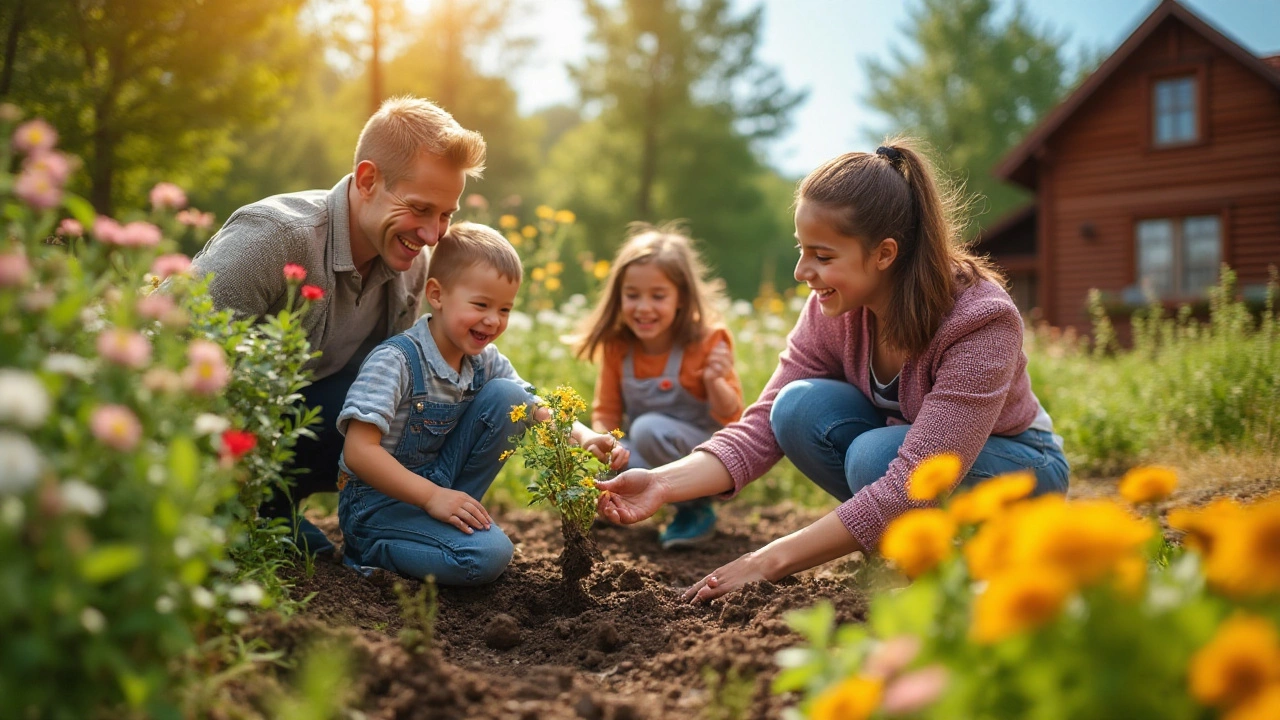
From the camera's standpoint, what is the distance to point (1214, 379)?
4371 mm

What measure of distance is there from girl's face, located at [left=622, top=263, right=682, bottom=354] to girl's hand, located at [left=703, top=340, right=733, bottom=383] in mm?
258

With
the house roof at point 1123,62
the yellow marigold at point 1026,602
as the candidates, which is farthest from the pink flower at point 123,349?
the house roof at point 1123,62

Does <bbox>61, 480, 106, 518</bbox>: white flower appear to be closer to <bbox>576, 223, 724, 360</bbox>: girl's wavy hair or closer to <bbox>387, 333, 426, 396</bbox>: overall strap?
<bbox>387, 333, 426, 396</bbox>: overall strap

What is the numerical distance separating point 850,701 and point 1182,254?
1473 centimetres

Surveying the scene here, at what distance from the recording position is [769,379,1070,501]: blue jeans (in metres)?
2.69

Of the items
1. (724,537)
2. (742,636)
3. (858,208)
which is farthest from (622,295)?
(742,636)

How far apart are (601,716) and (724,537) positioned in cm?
213

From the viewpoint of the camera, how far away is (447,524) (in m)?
2.65

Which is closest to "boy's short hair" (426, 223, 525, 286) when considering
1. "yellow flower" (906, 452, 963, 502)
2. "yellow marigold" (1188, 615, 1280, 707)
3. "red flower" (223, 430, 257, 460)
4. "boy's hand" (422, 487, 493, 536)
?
"boy's hand" (422, 487, 493, 536)

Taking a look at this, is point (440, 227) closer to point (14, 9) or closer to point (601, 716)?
point (601, 716)

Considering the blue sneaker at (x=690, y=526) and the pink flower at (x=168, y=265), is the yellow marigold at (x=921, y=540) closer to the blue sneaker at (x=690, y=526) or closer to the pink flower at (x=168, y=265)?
the pink flower at (x=168, y=265)

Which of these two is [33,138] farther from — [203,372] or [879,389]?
[879,389]

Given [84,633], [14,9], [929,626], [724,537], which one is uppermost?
[14,9]

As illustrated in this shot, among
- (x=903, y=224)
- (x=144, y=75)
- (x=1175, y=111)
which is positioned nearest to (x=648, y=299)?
(x=903, y=224)
